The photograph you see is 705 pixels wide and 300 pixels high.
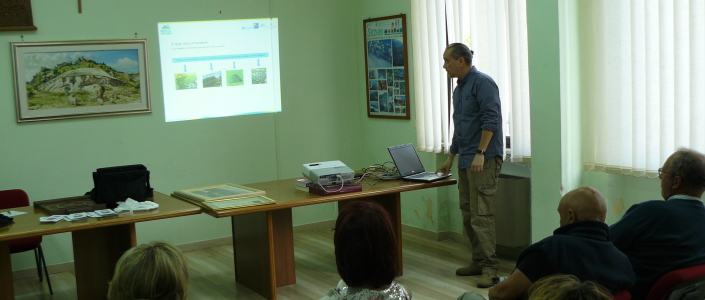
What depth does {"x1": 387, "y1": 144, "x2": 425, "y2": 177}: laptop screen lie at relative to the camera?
5.05 m

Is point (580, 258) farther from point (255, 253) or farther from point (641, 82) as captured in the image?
point (255, 253)

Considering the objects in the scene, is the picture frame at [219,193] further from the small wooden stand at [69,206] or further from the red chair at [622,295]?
the red chair at [622,295]

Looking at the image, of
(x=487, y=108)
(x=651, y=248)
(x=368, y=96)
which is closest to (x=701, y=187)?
(x=651, y=248)

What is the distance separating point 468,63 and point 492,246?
4.54 ft

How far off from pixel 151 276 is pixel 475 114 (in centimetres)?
336

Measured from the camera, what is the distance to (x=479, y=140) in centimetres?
484

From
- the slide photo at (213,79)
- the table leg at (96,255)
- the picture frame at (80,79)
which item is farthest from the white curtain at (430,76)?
the table leg at (96,255)

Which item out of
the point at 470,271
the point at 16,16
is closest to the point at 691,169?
the point at 470,271

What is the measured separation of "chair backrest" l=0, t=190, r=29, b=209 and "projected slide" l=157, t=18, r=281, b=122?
1427mm

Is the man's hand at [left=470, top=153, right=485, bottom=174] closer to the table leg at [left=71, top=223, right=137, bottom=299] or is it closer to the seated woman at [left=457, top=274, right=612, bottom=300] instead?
the table leg at [left=71, top=223, right=137, bottom=299]

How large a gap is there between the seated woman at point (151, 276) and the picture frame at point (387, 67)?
4666 millimetres

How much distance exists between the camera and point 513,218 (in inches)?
212

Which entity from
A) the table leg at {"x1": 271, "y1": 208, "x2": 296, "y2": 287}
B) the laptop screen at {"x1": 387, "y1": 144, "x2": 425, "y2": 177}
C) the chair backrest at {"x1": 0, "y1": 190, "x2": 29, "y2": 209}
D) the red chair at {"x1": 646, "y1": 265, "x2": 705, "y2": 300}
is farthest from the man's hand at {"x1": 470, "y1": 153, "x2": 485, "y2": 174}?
the chair backrest at {"x1": 0, "y1": 190, "x2": 29, "y2": 209}

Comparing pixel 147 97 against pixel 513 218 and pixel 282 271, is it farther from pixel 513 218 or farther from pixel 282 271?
pixel 513 218
